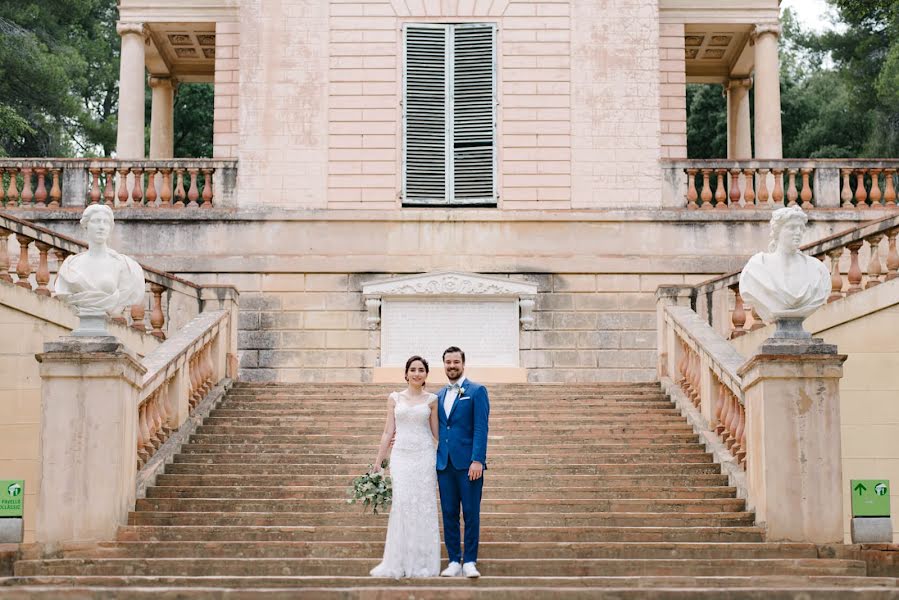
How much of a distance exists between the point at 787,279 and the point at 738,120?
13047 mm

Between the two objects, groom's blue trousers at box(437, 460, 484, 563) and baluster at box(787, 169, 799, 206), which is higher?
baluster at box(787, 169, 799, 206)

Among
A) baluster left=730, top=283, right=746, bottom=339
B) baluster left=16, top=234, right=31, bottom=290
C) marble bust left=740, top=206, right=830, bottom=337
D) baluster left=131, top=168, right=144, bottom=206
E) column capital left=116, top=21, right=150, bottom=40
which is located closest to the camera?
marble bust left=740, top=206, right=830, bottom=337

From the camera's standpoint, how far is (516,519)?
11711 mm

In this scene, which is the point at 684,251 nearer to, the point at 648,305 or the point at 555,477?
the point at 648,305

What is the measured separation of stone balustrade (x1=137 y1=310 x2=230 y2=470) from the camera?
42.1 ft

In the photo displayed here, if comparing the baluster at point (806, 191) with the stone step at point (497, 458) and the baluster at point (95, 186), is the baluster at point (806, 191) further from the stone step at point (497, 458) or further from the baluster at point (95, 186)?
the baluster at point (95, 186)

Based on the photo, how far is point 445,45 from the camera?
1958 cm

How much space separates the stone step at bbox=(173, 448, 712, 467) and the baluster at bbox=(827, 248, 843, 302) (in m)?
2.67

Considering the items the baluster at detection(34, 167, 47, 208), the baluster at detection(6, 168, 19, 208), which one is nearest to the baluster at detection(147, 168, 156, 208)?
the baluster at detection(34, 167, 47, 208)

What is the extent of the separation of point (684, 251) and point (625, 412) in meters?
4.50

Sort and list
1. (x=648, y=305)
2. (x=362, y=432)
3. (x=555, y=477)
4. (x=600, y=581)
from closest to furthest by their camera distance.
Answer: (x=600, y=581) < (x=555, y=477) < (x=362, y=432) < (x=648, y=305)

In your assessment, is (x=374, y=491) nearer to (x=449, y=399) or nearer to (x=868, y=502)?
(x=449, y=399)

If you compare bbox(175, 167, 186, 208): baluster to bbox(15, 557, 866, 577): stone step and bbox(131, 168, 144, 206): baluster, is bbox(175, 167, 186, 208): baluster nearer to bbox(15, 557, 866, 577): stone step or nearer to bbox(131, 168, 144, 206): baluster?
bbox(131, 168, 144, 206): baluster

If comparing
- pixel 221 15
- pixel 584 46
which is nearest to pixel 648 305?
pixel 584 46
